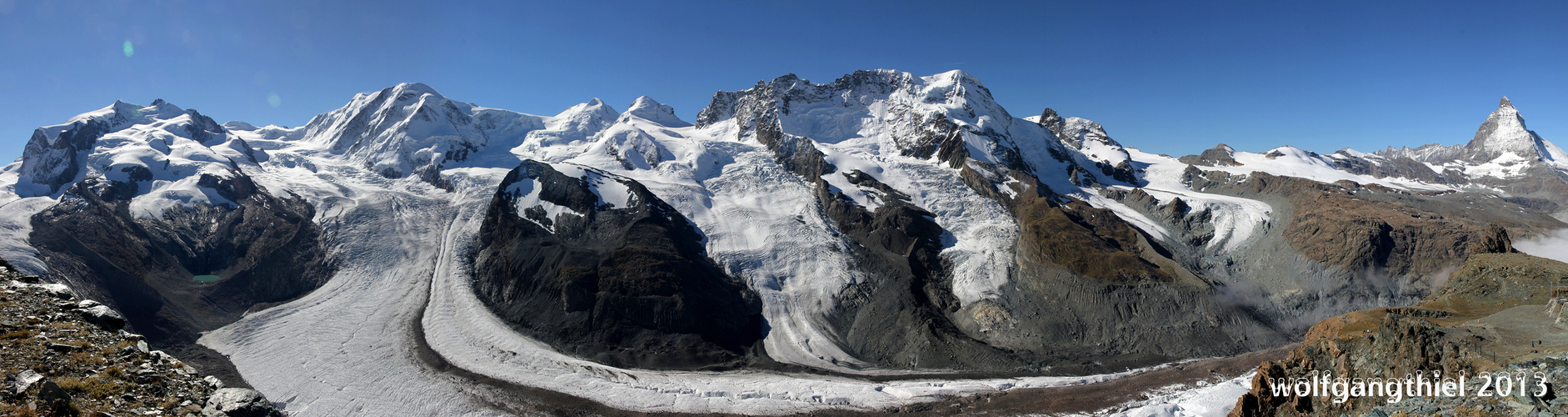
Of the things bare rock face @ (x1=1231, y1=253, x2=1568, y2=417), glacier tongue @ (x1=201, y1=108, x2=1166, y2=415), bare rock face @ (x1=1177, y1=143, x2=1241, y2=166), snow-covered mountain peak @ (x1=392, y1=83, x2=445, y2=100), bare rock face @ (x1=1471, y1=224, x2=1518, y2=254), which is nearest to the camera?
bare rock face @ (x1=1231, y1=253, x2=1568, y2=417)

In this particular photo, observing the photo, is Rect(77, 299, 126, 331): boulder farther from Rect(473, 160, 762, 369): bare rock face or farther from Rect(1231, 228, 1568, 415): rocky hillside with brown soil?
Rect(473, 160, 762, 369): bare rock face

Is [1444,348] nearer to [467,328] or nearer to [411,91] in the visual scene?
[467,328]

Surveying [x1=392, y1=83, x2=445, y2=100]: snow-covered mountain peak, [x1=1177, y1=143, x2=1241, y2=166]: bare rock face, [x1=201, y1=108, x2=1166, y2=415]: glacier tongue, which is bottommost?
[x1=201, y1=108, x2=1166, y2=415]: glacier tongue

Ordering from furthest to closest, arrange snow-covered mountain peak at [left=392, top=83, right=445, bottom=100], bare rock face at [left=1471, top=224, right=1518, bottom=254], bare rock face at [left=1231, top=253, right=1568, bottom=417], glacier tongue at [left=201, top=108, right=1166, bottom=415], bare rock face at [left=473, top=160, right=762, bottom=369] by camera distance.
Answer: snow-covered mountain peak at [left=392, top=83, right=445, bottom=100] → bare rock face at [left=473, top=160, right=762, bottom=369] → bare rock face at [left=1471, top=224, right=1518, bottom=254] → glacier tongue at [left=201, top=108, right=1166, bottom=415] → bare rock face at [left=1231, top=253, right=1568, bottom=417]

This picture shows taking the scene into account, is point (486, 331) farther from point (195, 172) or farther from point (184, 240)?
point (195, 172)

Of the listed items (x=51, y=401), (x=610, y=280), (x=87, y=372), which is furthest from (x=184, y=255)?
(x=51, y=401)

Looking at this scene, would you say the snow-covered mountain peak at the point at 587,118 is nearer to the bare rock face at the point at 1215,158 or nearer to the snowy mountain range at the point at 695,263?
the snowy mountain range at the point at 695,263

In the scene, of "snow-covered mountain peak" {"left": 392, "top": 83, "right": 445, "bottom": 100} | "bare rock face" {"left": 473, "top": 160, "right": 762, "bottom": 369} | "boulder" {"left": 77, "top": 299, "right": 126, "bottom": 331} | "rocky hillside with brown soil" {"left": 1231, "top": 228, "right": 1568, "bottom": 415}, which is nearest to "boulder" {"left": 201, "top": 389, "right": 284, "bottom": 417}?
"boulder" {"left": 77, "top": 299, "right": 126, "bottom": 331}

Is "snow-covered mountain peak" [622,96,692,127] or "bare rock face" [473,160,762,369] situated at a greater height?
"snow-covered mountain peak" [622,96,692,127]
